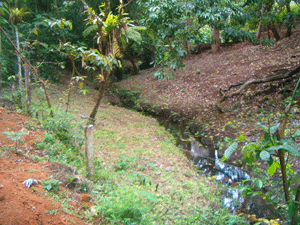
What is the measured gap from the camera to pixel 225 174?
5387 mm

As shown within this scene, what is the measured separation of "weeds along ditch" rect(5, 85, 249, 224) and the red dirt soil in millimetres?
202

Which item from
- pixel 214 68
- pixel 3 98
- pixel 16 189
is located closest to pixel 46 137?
pixel 16 189

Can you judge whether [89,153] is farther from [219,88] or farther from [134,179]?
[219,88]

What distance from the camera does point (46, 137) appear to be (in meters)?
3.81

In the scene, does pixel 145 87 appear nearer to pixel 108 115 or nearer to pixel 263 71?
pixel 108 115

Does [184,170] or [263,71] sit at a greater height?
[263,71]

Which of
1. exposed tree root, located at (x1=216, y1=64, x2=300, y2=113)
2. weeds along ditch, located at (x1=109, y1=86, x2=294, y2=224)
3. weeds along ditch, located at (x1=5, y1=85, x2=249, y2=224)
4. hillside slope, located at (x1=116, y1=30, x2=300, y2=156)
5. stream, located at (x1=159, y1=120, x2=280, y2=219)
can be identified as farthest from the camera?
hillside slope, located at (x1=116, y1=30, x2=300, y2=156)

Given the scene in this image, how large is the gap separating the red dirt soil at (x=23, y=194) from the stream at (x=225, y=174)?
186 cm

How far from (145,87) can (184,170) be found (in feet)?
26.5

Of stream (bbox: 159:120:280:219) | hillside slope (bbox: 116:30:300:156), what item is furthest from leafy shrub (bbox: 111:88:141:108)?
stream (bbox: 159:120:280:219)

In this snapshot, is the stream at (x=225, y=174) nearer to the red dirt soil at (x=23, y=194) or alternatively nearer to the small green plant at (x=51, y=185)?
the red dirt soil at (x=23, y=194)

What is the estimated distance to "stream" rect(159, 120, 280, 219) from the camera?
13.6ft

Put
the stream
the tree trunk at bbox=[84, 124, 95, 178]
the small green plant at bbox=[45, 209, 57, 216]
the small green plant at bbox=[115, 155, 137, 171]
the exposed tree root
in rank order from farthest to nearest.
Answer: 1. the exposed tree root
2. the small green plant at bbox=[115, 155, 137, 171]
3. the stream
4. the tree trunk at bbox=[84, 124, 95, 178]
5. the small green plant at bbox=[45, 209, 57, 216]

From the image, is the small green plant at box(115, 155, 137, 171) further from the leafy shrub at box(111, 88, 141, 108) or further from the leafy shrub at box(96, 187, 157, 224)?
the leafy shrub at box(111, 88, 141, 108)
